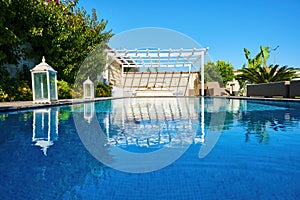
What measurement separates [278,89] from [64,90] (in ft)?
43.4

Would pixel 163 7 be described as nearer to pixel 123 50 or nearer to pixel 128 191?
pixel 123 50

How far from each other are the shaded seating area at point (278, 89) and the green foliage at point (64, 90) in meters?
13.0

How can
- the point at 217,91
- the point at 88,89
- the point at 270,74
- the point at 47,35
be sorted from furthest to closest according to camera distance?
the point at 217,91, the point at 270,74, the point at 88,89, the point at 47,35

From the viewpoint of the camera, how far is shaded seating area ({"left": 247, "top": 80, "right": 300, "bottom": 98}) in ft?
41.1

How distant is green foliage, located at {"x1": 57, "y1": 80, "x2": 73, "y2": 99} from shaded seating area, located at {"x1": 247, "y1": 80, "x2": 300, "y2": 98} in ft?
42.7

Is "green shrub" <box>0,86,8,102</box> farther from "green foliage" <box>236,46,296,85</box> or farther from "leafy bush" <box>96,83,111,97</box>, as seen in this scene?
"green foliage" <box>236,46,296,85</box>

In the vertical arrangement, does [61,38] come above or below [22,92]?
above

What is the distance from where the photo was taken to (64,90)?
14.3 m

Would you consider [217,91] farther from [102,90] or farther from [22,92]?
[22,92]

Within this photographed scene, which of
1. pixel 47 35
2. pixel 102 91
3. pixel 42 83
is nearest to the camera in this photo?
pixel 42 83

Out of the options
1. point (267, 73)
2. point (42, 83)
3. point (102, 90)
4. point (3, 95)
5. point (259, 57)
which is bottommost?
point (3, 95)

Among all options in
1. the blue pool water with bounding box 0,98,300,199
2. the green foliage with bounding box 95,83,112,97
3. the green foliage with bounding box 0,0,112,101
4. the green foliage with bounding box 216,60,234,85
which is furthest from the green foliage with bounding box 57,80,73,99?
the green foliage with bounding box 216,60,234,85


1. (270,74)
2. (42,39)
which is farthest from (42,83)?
(270,74)

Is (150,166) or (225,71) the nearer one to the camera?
(150,166)
